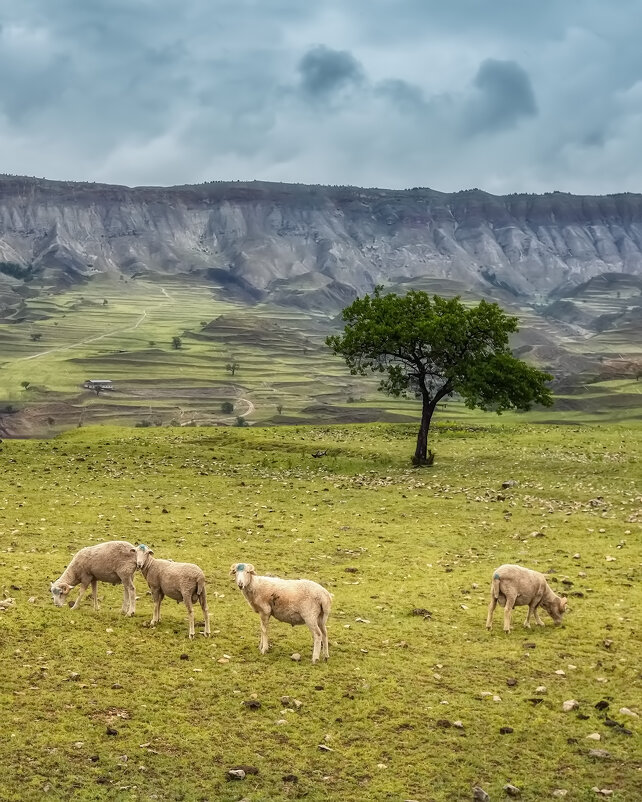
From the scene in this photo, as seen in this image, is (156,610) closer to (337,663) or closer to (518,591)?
(337,663)

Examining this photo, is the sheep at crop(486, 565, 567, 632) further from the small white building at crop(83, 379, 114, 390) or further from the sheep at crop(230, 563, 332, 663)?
the small white building at crop(83, 379, 114, 390)

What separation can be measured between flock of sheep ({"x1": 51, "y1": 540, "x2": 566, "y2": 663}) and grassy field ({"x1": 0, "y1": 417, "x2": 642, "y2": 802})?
1.70 ft

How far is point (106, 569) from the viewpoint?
17.3m

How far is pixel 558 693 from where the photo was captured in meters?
13.7

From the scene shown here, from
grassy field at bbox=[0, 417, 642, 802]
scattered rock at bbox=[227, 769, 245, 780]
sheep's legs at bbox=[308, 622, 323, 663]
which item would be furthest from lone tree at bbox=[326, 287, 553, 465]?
scattered rock at bbox=[227, 769, 245, 780]

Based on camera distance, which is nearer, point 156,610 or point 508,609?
point 156,610

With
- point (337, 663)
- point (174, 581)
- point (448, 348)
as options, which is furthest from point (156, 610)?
point (448, 348)

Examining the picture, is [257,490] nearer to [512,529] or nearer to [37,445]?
[512,529]

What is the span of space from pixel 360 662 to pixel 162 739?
14.6 ft

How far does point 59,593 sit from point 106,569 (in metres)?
1.07

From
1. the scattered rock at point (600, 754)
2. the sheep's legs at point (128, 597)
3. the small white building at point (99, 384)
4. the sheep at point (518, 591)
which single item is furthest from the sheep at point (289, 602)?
the small white building at point (99, 384)

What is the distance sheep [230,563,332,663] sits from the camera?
1494 centimetres

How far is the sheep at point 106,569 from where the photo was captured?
56.3 ft

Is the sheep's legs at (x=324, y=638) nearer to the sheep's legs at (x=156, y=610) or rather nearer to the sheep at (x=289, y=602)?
the sheep at (x=289, y=602)
